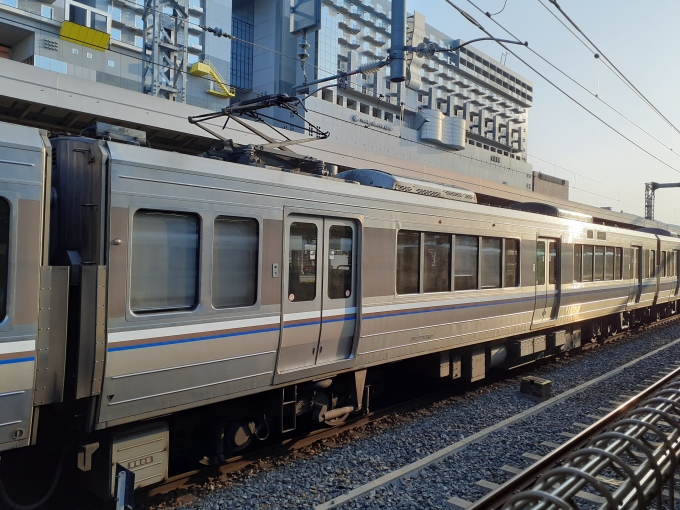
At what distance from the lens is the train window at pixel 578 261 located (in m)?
11.7

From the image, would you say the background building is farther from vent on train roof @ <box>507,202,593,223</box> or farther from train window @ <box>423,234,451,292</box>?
train window @ <box>423,234,451,292</box>

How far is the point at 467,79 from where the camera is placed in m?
78.1

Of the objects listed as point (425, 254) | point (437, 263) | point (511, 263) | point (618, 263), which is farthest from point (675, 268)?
point (425, 254)

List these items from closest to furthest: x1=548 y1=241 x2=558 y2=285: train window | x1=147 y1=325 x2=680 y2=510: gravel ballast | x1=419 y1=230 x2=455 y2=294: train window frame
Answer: x1=147 y1=325 x2=680 y2=510: gravel ballast, x1=419 y1=230 x2=455 y2=294: train window frame, x1=548 y1=241 x2=558 y2=285: train window

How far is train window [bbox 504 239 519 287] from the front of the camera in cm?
930

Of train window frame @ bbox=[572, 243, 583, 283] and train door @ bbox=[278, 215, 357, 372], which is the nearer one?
train door @ bbox=[278, 215, 357, 372]

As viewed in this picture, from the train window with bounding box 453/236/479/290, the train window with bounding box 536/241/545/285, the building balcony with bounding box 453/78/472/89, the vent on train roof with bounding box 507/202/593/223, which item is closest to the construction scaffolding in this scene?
the vent on train roof with bounding box 507/202/593/223

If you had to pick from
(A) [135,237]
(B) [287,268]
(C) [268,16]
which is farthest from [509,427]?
(C) [268,16]

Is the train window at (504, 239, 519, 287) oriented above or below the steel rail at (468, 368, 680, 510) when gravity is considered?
above

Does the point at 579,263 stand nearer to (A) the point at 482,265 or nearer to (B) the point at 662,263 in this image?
(A) the point at 482,265

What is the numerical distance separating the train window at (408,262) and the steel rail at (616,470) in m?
2.65

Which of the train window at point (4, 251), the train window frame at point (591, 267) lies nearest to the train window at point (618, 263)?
the train window frame at point (591, 267)

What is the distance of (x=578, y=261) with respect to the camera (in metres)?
11.8

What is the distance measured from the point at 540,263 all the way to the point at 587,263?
2.57 m
